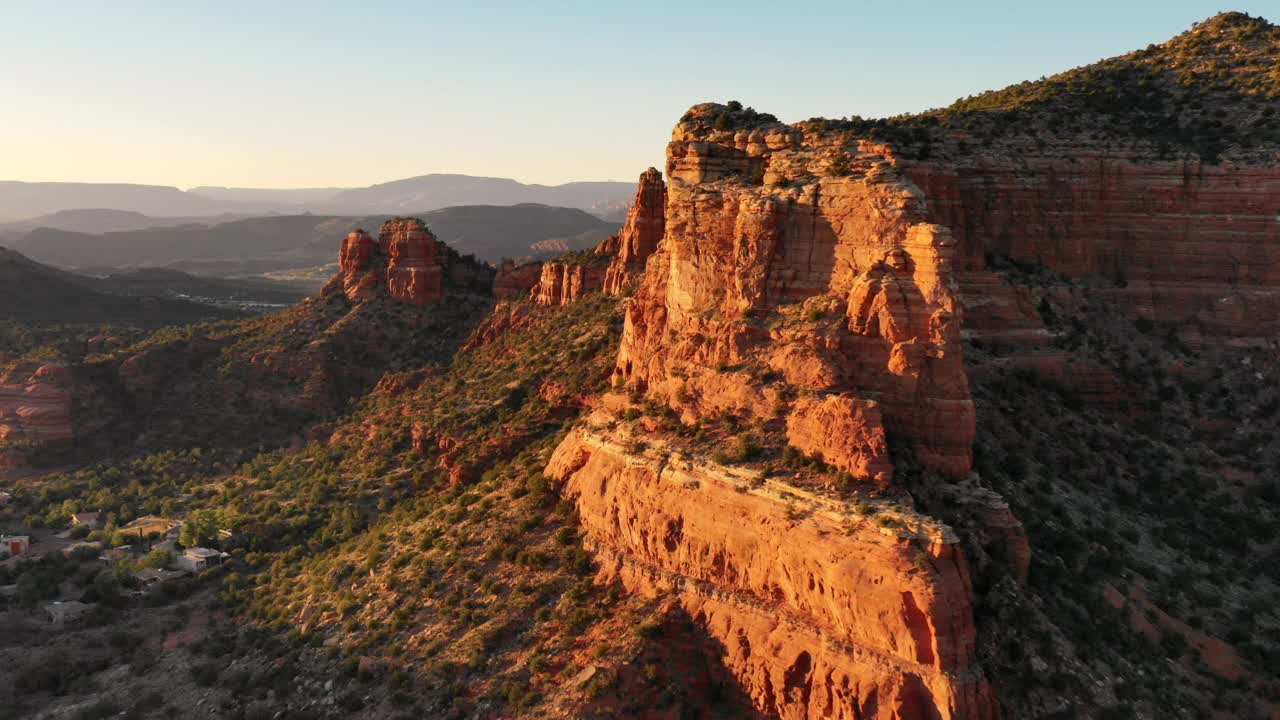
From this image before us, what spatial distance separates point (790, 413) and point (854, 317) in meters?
3.73

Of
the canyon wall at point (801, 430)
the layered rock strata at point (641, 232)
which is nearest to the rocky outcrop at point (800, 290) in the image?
the canyon wall at point (801, 430)

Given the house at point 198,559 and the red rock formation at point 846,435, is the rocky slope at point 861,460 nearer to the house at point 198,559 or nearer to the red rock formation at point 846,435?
the red rock formation at point 846,435

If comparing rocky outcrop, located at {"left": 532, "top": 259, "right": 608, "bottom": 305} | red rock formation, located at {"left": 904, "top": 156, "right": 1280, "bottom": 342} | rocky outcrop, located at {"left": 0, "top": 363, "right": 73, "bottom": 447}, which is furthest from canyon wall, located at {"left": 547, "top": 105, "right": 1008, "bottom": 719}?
rocky outcrop, located at {"left": 0, "top": 363, "right": 73, "bottom": 447}

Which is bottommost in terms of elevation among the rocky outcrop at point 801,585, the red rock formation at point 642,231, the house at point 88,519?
A: the house at point 88,519

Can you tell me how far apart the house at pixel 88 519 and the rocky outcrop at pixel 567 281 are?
32143 mm

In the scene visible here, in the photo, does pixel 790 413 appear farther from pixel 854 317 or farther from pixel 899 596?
pixel 899 596

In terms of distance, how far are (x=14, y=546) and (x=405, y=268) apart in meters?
32.4

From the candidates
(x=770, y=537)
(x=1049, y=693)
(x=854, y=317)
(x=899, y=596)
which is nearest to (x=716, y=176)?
(x=854, y=317)

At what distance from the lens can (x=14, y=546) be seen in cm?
5884

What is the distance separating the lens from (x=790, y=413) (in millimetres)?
31422

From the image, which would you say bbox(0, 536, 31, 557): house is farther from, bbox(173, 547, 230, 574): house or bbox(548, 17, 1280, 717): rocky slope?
bbox(548, 17, 1280, 717): rocky slope

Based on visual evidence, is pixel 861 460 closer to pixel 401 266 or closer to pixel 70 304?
pixel 401 266

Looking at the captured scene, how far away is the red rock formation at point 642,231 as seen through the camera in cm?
5825

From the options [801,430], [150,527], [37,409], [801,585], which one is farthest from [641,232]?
[37,409]
